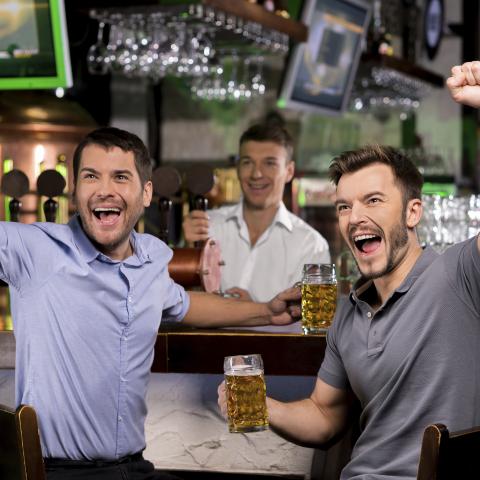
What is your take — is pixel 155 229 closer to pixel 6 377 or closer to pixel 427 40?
pixel 427 40

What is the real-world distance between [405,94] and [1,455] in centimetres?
645

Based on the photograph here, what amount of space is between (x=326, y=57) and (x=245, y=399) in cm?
460

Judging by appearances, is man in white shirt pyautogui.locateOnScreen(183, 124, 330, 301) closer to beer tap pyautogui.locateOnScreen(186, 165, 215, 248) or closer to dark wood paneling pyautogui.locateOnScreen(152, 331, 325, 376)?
beer tap pyautogui.locateOnScreen(186, 165, 215, 248)

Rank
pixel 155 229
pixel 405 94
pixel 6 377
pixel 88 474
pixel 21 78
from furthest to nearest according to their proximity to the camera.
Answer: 1. pixel 405 94
2. pixel 155 229
3. pixel 21 78
4. pixel 6 377
5. pixel 88 474

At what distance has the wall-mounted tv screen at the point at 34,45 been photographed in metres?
4.66

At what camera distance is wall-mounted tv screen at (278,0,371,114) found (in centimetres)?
607

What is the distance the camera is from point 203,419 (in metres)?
2.69

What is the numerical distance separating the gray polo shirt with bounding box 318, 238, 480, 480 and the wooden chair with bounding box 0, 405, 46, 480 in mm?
668

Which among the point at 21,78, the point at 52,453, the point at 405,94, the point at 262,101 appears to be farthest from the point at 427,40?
the point at 52,453

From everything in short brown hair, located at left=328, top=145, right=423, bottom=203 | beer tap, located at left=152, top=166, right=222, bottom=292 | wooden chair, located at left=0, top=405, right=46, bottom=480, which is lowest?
wooden chair, located at left=0, top=405, right=46, bottom=480

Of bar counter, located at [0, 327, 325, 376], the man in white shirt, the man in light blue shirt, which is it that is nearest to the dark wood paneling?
bar counter, located at [0, 327, 325, 376]

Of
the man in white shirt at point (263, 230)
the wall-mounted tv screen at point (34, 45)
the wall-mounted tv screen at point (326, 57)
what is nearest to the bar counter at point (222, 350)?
the man in white shirt at point (263, 230)

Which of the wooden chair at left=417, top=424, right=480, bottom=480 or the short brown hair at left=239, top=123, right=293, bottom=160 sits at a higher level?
the short brown hair at left=239, top=123, right=293, bottom=160

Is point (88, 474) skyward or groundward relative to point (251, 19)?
groundward
